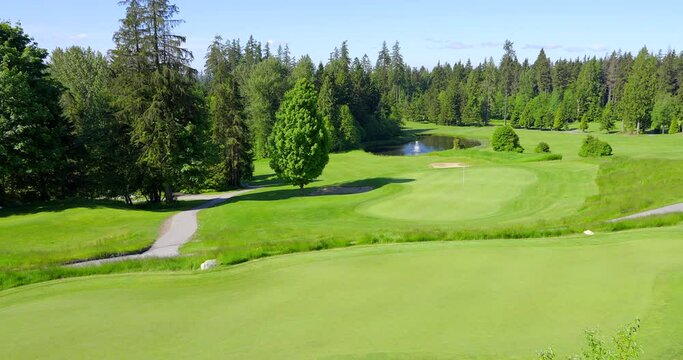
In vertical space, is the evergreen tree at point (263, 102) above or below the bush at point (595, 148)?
above

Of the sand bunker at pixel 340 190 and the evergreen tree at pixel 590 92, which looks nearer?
the sand bunker at pixel 340 190

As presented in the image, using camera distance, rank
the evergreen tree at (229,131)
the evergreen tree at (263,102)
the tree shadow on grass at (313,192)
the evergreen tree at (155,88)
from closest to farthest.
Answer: the evergreen tree at (155,88) → the tree shadow on grass at (313,192) → the evergreen tree at (229,131) → the evergreen tree at (263,102)

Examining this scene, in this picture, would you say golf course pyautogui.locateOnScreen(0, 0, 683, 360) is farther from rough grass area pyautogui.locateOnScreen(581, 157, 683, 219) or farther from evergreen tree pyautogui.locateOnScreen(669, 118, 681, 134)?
evergreen tree pyautogui.locateOnScreen(669, 118, 681, 134)

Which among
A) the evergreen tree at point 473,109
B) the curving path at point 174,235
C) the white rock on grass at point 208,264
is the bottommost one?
the curving path at point 174,235

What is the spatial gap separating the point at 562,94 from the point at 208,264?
503 ft

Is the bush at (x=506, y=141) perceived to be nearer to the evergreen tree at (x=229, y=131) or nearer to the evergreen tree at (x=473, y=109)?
the evergreen tree at (x=229, y=131)

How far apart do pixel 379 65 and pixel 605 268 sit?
17613 cm

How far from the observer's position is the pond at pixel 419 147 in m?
96.0

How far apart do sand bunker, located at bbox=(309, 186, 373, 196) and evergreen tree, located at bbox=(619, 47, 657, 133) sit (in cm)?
8194

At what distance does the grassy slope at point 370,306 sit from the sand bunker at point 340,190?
2839cm

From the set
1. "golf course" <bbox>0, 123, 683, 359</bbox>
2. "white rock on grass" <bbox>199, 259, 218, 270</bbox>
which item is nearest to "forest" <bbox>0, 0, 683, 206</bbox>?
"golf course" <bbox>0, 123, 683, 359</bbox>

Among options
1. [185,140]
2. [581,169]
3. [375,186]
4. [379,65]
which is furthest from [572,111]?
[185,140]

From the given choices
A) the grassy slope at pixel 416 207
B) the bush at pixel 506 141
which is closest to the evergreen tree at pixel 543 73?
the bush at pixel 506 141

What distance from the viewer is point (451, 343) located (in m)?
8.23
